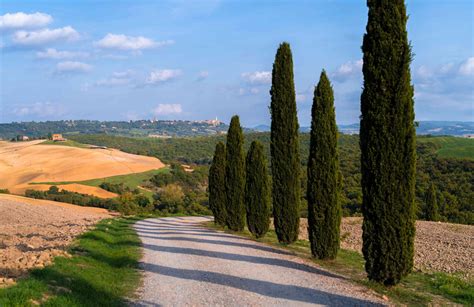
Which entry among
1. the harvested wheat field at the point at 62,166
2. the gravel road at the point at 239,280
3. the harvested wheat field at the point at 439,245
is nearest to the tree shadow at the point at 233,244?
the gravel road at the point at 239,280

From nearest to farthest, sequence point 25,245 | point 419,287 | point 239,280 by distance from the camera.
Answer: point 419,287 < point 239,280 < point 25,245

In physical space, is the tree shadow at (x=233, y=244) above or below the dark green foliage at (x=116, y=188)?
above

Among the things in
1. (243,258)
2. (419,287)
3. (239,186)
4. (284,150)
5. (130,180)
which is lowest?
(130,180)

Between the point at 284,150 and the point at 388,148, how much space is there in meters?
7.99

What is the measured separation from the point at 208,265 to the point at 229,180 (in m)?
12.4

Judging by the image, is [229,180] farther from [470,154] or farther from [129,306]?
[470,154]

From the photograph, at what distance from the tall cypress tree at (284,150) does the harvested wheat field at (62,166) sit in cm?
4452

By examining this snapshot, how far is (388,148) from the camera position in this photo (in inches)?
424

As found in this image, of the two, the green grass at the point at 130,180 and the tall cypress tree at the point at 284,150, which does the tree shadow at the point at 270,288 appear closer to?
the tall cypress tree at the point at 284,150

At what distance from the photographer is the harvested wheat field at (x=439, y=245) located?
50.4 feet

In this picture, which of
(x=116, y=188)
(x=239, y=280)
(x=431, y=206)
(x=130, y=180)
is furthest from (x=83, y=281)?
(x=130, y=180)

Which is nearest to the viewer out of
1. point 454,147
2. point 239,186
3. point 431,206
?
point 239,186

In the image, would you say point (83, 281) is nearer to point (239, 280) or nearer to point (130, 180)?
point (239, 280)

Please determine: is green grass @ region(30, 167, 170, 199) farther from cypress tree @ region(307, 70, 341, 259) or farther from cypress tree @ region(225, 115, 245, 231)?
cypress tree @ region(307, 70, 341, 259)
